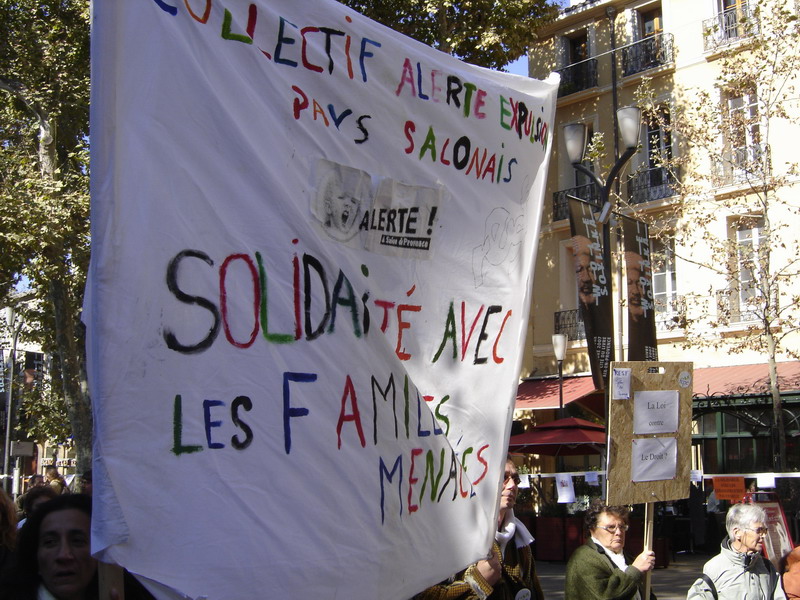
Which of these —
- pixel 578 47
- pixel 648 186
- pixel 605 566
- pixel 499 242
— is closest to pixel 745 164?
pixel 648 186

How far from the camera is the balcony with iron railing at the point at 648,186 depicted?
23.0m

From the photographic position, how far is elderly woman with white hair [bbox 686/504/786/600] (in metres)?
5.57

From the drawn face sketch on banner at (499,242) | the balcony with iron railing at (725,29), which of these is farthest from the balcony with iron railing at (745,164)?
the drawn face sketch on banner at (499,242)

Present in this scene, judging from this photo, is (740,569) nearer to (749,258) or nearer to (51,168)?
(749,258)

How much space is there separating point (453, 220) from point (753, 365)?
18697 mm

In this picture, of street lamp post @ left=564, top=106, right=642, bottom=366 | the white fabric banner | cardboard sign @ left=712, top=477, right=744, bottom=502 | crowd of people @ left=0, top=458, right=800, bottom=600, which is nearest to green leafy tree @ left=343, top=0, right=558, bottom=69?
street lamp post @ left=564, top=106, right=642, bottom=366

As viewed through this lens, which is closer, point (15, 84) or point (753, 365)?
point (15, 84)

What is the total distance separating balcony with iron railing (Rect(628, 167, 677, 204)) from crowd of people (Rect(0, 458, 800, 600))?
687 inches

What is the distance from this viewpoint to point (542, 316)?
82.7ft

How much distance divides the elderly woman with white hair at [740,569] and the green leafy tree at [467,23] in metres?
14.7

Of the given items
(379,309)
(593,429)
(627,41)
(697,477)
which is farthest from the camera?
(627,41)

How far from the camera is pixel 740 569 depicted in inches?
221

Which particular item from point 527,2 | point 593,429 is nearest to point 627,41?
point 527,2

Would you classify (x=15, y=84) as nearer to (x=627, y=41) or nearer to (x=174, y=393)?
(x=627, y=41)
